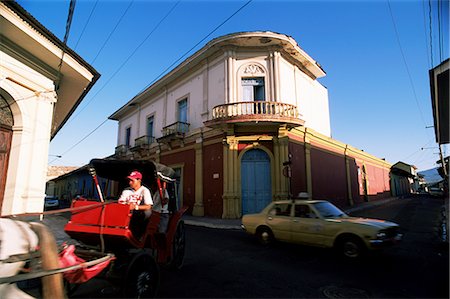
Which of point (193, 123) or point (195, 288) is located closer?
point (195, 288)

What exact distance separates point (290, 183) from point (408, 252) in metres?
8.17

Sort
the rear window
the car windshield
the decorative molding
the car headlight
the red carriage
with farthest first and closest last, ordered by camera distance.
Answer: the decorative molding
the rear window
the car windshield
the car headlight
the red carriage

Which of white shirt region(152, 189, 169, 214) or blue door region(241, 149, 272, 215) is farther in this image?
blue door region(241, 149, 272, 215)

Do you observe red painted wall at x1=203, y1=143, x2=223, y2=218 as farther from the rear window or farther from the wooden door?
the wooden door

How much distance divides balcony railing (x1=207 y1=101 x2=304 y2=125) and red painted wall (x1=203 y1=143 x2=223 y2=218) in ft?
6.99

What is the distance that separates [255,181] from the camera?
15281 mm

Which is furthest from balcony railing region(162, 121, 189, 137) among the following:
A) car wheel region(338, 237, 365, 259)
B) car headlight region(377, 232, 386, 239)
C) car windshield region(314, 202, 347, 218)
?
car headlight region(377, 232, 386, 239)

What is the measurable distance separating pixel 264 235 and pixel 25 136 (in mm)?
7499

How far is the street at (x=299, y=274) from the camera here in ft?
14.3

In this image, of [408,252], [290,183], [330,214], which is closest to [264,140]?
[290,183]

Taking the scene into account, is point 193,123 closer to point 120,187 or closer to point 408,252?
point 120,187

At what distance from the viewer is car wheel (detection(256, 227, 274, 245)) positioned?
818 cm

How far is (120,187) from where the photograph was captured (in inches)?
237

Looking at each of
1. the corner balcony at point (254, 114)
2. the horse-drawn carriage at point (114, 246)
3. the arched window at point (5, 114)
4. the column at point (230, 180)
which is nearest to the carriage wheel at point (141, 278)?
the horse-drawn carriage at point (114, 246)
